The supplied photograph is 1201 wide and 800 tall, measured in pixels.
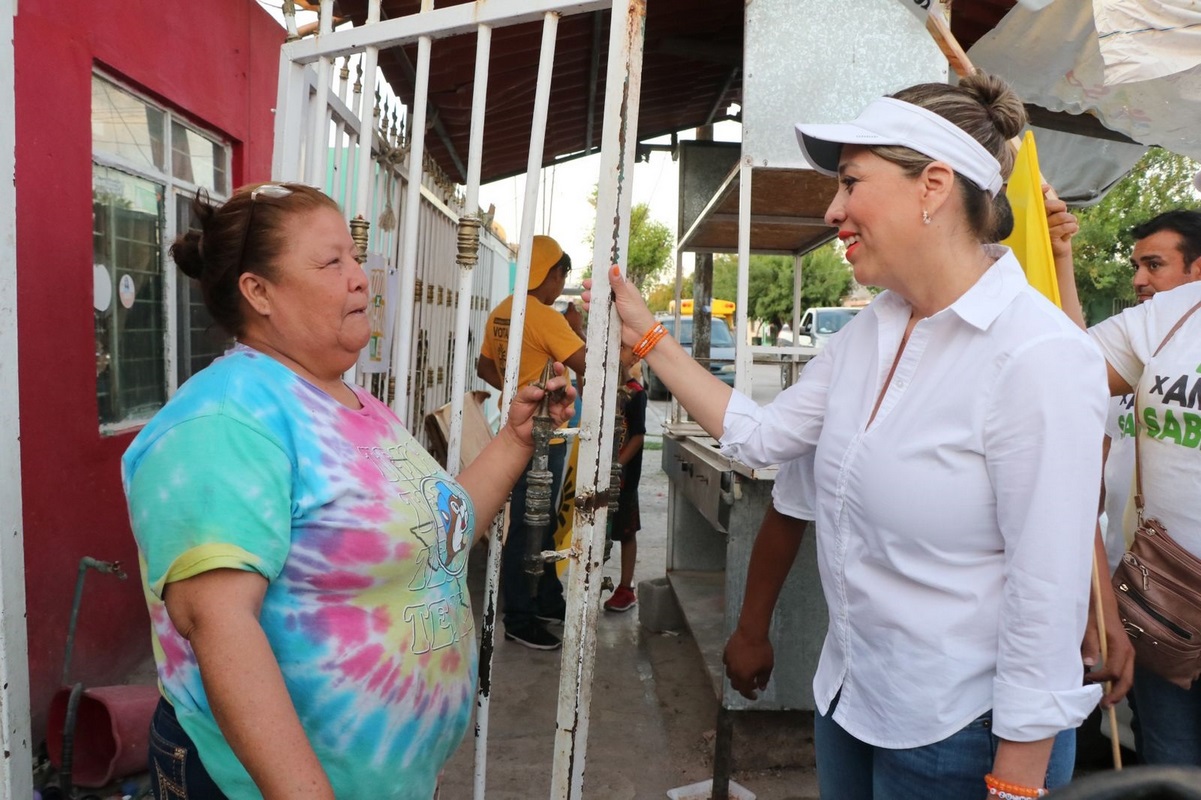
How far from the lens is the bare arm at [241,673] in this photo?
46.8 inches

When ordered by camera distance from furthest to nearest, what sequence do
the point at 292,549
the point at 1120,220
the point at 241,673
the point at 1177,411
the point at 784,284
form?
the point at 784,284 → the point at 1120,220 → the point at 1177,411 → the point at 292,549 → the point at 241,673

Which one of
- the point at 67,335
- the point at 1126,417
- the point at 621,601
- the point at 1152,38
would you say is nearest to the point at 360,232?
the point at 67,335

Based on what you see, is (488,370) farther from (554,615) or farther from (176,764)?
(176,764)

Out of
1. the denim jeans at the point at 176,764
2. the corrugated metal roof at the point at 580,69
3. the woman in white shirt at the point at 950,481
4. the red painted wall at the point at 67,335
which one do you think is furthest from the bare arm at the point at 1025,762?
the corrugated metal roof at the point at 580,69

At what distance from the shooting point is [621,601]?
505 centimetres

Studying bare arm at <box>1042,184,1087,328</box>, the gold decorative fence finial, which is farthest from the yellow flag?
the gold decorative fence finial

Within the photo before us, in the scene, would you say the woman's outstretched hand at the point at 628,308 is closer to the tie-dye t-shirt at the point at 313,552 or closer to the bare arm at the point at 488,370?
the tie-dye t-shirt at the point at 313,552

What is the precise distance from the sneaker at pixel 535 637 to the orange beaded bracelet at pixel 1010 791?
3276 millimetres

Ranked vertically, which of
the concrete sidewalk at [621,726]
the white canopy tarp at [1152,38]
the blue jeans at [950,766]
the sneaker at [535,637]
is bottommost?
the concrete sidewalk at [621,726]

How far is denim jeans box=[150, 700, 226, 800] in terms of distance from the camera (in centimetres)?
140

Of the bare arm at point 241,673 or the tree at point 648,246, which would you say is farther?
the tree at point 648,246

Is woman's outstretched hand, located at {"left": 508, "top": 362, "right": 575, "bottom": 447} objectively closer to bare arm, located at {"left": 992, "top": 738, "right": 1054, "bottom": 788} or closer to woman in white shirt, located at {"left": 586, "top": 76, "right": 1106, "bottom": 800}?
woman in white shirt, located at {"left": 586, "top": 76, "right": 1106, "bottom": 800}

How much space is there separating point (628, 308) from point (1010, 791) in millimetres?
1153

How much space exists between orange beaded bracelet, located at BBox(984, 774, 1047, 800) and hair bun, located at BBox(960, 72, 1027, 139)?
3.53 feet
